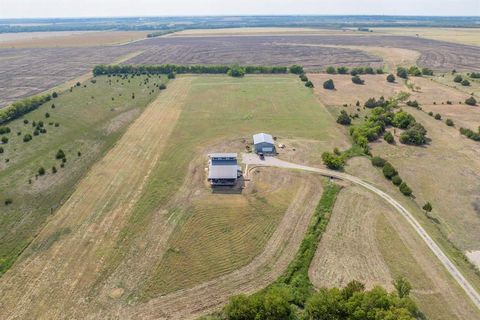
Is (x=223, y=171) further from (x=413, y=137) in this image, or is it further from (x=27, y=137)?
(x=27, y=137)

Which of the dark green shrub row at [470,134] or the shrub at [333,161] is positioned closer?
the shrub at [333,161]

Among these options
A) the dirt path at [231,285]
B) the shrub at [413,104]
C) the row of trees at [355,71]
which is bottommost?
the dirt path at [231,285]

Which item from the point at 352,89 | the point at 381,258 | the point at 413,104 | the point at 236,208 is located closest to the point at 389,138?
the point at 413,104

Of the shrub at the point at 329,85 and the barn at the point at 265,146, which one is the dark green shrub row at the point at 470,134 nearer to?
the barn at the point at 265,146

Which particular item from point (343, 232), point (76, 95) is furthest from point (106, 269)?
point (76, 95)

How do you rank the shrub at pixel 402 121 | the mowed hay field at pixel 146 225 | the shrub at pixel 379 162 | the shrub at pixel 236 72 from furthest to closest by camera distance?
the shrub at pixel 236 72 → the shrub at pixel 402 121 → the shrub at pixel 379 162 → the mowed hay field at pixel 146 225

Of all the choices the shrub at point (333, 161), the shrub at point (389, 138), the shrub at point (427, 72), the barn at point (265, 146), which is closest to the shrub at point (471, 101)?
the shrub at point (427, 72)

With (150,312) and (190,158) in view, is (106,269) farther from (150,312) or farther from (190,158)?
(190,158)
